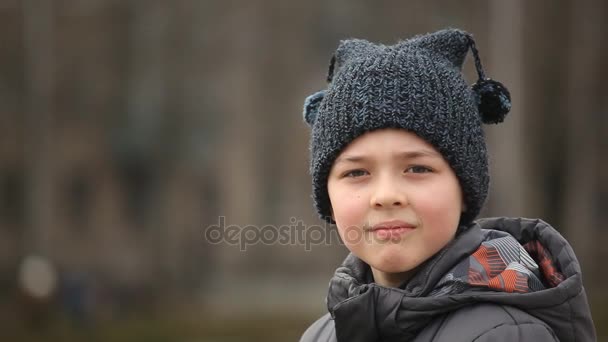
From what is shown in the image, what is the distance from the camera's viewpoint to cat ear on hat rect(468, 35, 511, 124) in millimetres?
2121

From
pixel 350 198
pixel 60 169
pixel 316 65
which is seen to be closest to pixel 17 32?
pixel 60 169

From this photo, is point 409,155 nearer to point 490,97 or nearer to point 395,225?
point 395,225

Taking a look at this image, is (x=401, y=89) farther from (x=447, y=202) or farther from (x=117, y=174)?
(x=117, y=174)

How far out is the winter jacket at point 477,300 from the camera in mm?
1760

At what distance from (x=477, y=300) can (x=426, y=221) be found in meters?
0.21

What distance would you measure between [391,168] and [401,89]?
0.17 meters

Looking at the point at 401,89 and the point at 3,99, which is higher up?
the point at 401,89

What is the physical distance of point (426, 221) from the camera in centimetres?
191

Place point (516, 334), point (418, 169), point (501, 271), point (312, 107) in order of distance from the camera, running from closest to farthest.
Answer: point (516, 334) < point (501, 271) < point (418, 169) < point (312, 107)

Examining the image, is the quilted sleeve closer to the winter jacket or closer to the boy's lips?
the winter jacket

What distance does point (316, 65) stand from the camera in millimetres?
14625

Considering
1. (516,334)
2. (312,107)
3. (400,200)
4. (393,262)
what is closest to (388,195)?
(400,200)

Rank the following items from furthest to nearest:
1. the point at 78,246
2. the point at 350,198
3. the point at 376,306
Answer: the point at 78,246
the point at 350,198
the point at 376,306

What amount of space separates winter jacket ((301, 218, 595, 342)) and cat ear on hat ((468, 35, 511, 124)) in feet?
1.01
